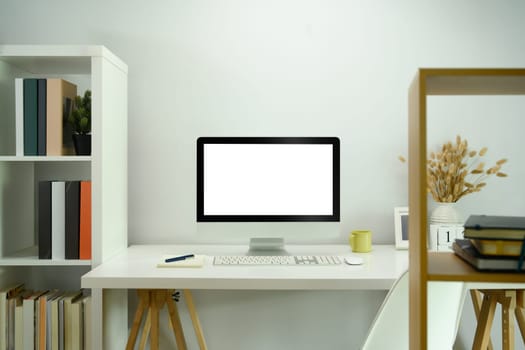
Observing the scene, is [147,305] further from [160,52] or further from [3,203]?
[160,52]

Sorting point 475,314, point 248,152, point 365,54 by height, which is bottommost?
point 475,314

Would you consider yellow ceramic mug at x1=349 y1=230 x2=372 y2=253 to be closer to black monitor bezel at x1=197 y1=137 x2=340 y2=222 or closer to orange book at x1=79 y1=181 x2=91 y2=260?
black monitor bezel at x1=197 y1=137 x2=340 y2=222

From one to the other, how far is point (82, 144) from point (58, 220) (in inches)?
13.2

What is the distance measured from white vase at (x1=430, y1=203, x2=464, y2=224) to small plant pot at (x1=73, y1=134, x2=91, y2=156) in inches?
63.3

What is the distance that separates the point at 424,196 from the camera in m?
0.99

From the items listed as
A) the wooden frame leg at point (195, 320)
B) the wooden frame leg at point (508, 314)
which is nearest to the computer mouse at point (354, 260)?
the wooden frame leg at point (508, 314)

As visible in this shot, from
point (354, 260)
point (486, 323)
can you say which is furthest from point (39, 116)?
point (486, 323)

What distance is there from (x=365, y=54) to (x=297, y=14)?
1.32 feet

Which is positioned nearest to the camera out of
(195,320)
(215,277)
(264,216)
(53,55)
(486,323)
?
(215,277)

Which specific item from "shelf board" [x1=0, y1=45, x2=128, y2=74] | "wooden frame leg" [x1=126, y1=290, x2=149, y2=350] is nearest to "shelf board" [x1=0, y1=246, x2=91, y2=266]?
"wooden frame leg" [x1=126, y1=290, x2=149, y2=350]

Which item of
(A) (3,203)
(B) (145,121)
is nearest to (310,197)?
(B) (145,121)

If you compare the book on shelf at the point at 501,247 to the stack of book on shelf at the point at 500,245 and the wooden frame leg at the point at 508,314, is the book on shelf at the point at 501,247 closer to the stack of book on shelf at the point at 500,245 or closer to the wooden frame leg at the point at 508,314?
the stack of book on shelf at the point at 500,245

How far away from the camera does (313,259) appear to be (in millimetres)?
2012

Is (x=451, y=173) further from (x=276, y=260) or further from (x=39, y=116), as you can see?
(x=39, y=116)
